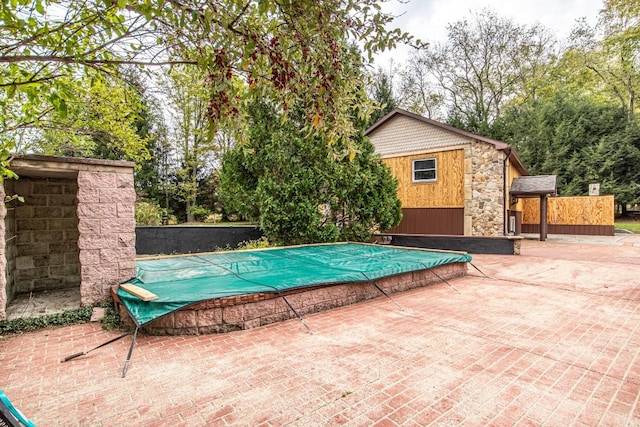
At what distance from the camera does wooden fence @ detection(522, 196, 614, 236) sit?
1529cm

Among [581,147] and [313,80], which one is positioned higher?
[581,147]

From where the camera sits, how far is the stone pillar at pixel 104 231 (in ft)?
12.7

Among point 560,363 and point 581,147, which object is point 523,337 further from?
point 581,147

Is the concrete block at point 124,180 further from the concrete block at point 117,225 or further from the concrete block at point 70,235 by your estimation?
the concrete block at point 70,235

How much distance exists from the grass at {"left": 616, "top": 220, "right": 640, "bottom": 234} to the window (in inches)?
507

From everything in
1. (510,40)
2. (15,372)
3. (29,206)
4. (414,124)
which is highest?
(510,40)

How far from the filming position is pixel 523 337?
10.7 ft

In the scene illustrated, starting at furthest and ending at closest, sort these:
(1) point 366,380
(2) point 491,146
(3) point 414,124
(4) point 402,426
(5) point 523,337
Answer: (3) point 414,124 → (2) point 491,146 → (5) point 523,337 → (1) point 366,380 → (4) point 402,426

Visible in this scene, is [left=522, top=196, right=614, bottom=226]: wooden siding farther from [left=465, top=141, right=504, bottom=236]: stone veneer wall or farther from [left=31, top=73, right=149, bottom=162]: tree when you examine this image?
[left=31, top=73, right=149, bottom=162]: tree

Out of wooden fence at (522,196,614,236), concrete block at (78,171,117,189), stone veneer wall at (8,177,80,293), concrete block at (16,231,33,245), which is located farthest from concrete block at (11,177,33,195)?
wooden fence at (522,196,614,236)

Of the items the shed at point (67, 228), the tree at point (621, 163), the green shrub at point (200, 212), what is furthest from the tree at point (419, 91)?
the shed at point (67, 228)

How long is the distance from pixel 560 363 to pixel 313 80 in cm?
297

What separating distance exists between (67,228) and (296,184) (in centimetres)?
436

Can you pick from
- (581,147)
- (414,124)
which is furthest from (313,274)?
(581,147)
